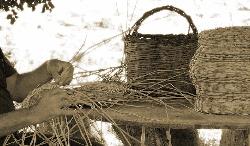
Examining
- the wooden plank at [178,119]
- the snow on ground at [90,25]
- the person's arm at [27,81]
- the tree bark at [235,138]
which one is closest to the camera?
the wooden plank at [178,119]

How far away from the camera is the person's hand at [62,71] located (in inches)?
71.3

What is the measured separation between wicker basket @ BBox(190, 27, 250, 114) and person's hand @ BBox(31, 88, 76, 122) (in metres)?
0.45

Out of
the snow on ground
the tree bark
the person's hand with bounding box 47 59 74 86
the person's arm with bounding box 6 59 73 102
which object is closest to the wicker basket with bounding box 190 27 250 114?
the person's hand with bounding box 47 59 74 86

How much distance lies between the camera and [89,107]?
1.85m

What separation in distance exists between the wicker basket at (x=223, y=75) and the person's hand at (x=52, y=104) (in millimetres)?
449

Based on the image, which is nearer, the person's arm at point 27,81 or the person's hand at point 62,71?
the person's hand at point 62,71

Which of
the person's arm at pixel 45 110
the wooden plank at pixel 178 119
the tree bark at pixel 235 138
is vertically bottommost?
the tree bark at pixel 235 138

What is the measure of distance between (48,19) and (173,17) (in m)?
1.64

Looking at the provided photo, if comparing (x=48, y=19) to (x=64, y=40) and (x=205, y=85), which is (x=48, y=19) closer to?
(x=64, y=40)

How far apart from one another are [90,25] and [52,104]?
486 centimetres

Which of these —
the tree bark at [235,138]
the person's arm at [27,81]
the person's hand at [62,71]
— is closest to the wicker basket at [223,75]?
the person's hand at [62,71]

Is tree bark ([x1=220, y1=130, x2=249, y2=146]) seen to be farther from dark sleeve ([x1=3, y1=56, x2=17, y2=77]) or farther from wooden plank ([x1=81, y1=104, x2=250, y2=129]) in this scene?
dark sleeve ([x1=3, y1=56, x2=17, y2=77])

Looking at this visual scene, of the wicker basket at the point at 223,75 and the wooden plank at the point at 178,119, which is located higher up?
the wicker basket at the point at 223,75

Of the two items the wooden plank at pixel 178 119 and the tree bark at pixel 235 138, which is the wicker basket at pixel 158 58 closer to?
the wooden plank at pixel 178 119
